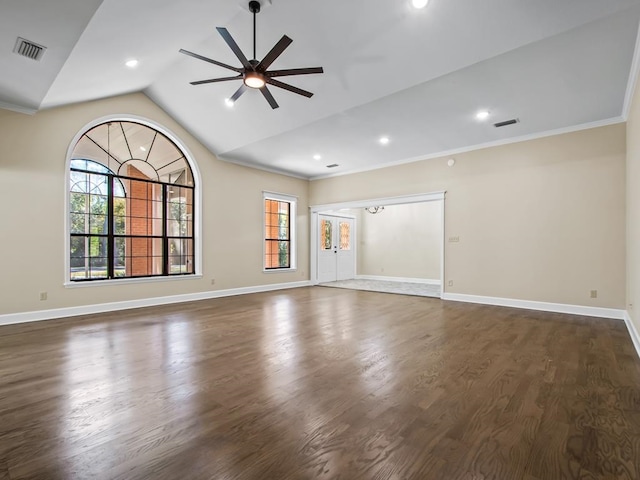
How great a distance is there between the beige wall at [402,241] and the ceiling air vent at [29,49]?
8.65 meters

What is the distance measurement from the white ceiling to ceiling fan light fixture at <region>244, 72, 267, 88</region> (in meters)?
0.69

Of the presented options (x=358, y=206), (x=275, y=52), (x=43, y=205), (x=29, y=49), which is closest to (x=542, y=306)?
(x=358, y=206)

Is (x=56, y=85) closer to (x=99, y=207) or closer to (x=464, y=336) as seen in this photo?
(x=99, y=207)

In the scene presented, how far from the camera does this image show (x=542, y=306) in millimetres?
5344

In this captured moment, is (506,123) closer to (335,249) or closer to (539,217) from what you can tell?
(539,217)

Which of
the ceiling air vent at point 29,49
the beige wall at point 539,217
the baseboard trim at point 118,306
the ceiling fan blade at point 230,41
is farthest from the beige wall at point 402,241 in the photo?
the ceiling air vent at point 29,49

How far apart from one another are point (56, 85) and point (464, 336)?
6116 millimetres

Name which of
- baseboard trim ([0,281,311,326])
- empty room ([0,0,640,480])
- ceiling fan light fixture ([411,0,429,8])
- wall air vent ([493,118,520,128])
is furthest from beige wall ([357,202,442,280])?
ceiling fan light fixture ([411,0,429,8])

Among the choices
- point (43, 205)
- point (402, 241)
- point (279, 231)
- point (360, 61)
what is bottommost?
point (402, 241)

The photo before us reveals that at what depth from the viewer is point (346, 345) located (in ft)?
11.5

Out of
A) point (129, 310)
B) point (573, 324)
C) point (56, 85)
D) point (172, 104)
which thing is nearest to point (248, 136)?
point (172, 104)

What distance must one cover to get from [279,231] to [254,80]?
5.27 meters

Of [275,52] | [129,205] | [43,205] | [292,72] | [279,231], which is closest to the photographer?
[275,52]

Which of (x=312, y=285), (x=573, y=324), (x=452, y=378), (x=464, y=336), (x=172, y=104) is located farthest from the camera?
(x=312, y=285)
